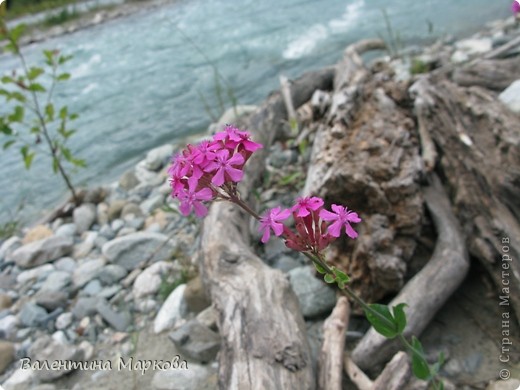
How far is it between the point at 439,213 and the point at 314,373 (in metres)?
1.24

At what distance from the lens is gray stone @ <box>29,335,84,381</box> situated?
2928mm

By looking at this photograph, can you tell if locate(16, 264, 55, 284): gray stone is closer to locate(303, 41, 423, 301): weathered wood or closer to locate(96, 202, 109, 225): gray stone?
locate(96, 202, 109, 225): gray stone

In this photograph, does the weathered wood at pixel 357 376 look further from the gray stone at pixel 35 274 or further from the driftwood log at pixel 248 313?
the gray stone at pixel 35 274

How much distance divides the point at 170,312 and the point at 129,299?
18.1 inches

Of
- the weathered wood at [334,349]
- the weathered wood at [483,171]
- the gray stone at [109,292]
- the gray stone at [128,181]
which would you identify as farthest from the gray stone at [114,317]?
the gray stone at [128,181]

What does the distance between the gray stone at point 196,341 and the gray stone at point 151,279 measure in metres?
0.66

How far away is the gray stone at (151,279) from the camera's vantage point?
3.51m

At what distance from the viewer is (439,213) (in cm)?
298

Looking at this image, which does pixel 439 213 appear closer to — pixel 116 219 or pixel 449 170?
pixel 449 170

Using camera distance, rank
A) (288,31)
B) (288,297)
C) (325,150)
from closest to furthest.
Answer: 1. (288,297)
2. (325,150)
3. (288,31)

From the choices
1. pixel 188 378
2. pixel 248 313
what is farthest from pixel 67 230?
pixel 248 313

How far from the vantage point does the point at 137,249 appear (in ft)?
12.9

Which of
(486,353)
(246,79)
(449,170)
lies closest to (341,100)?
(449,170)

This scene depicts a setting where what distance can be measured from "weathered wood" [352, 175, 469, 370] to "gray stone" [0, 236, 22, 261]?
3509mm
